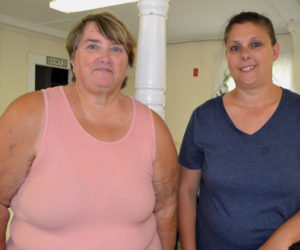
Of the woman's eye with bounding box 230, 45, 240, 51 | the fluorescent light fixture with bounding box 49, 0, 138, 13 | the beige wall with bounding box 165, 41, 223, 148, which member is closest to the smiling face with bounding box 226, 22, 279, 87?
the woman's eye with bounding box 230, 45, 240, 51

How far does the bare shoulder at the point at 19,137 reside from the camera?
41.8 inches

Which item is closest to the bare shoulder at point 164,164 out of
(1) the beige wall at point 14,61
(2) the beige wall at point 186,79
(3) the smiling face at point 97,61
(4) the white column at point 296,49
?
(3) the smiling face at point 97,61

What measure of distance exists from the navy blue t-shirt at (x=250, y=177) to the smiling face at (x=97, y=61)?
444 millimetres

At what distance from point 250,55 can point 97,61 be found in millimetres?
586

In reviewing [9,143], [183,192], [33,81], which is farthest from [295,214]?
[33,81]

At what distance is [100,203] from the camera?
112 cm

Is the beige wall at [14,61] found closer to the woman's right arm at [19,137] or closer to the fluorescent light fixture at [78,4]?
the fluorescent light fixture at [78,4]

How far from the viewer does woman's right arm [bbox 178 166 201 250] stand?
145cm

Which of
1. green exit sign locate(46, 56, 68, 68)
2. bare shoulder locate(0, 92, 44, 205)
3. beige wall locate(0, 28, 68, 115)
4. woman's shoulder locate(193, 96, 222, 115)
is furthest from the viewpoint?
green exit sign locate(46, 56, 68, 68)

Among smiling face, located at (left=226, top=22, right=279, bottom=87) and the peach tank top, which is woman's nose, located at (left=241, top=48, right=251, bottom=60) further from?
the peach tank top

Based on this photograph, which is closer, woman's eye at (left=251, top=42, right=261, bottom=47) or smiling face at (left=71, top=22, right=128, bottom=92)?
smiling face at (left=71, top=22, right=128, bottom=92)

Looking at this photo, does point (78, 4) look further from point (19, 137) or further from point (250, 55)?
point (19, 137)

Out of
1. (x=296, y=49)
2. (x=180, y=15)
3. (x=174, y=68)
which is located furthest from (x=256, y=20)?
(x=174, y=68)

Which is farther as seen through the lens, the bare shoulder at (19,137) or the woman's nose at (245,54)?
the woman's nose at (245,54)
